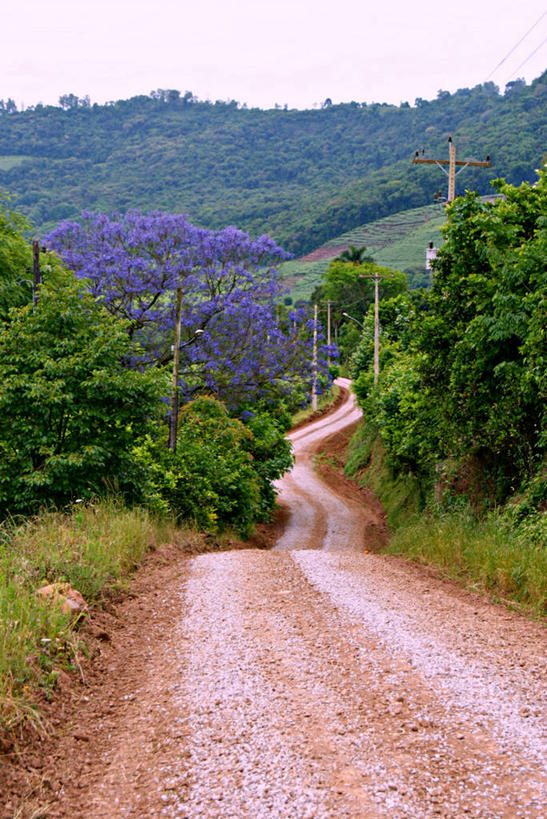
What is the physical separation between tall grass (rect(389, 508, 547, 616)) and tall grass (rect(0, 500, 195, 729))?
484 cm

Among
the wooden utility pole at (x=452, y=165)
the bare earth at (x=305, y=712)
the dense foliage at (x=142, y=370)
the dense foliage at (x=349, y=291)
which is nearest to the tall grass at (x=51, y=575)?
the bare earth at (x=305, y=712)

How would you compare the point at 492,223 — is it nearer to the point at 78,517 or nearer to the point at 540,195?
the point at 540,195

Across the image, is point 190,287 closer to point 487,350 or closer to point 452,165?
point 452,165

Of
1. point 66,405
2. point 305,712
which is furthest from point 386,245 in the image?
point 305,712

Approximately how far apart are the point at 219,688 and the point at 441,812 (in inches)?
83.6

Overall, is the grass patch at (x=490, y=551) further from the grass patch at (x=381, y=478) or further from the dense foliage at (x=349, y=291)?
the dense foliage at (x=349, y=291)

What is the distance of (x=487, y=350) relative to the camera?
12500mm

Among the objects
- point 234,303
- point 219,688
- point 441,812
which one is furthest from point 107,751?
point 234,303

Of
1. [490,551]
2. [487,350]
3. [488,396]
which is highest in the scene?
[487,350]

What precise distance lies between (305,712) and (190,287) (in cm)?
1967

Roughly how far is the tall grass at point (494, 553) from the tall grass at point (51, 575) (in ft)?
15.9

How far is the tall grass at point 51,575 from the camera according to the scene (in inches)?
183

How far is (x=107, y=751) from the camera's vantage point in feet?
13.5

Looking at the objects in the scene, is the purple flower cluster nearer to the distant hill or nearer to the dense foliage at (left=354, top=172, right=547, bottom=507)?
the dense foliage at (left=354, top=172, right=547, bottom=507)
